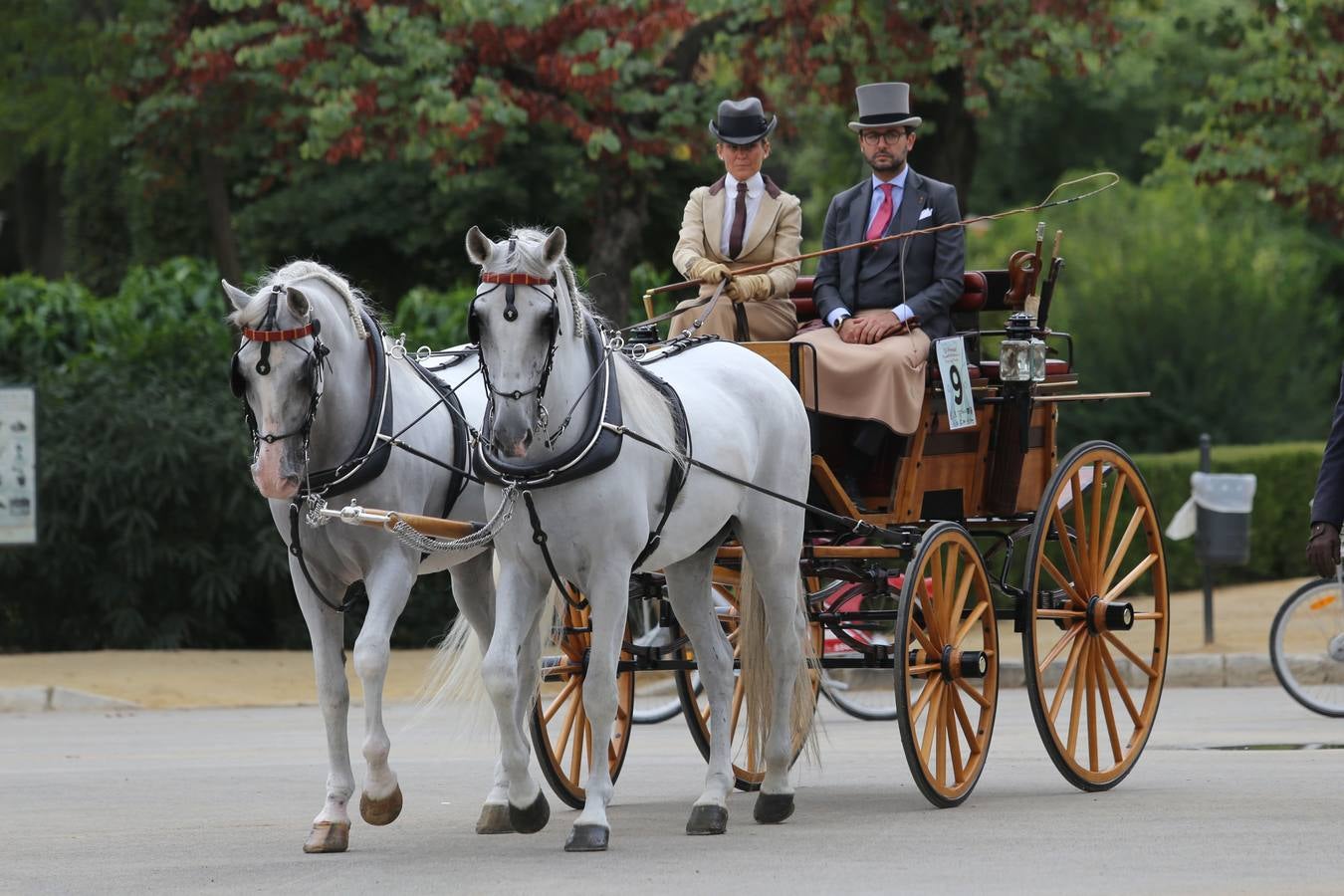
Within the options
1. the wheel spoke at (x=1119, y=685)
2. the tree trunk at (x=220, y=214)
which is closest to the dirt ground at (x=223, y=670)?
the tree trunk at (x=220, y=214)

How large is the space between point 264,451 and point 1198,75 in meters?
18.5

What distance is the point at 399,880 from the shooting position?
7.00 meters

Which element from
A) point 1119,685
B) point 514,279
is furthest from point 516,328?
point 1119,685

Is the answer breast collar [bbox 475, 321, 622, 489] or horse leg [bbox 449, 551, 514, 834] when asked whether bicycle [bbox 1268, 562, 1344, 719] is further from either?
breast collar [bbox 475, 321, 622, 489]

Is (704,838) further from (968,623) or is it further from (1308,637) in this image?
(1308,637)

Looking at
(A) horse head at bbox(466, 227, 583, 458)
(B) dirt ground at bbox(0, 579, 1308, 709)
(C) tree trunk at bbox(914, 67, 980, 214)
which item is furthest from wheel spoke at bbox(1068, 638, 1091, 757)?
(C) tree trunk at bbox(914, 67, 980, 214)

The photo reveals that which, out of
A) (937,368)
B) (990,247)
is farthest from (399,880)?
(990,247)

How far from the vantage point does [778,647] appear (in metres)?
8.75

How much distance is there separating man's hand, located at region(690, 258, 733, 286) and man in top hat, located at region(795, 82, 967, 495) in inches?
17.6

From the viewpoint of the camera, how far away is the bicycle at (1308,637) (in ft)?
42.4

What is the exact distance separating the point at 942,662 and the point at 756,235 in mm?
2114

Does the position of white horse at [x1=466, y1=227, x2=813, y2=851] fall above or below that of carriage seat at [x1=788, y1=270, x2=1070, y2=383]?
below

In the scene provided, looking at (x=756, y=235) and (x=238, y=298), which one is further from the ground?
(x=756, y=235)

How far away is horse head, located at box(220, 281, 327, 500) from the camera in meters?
7.47
